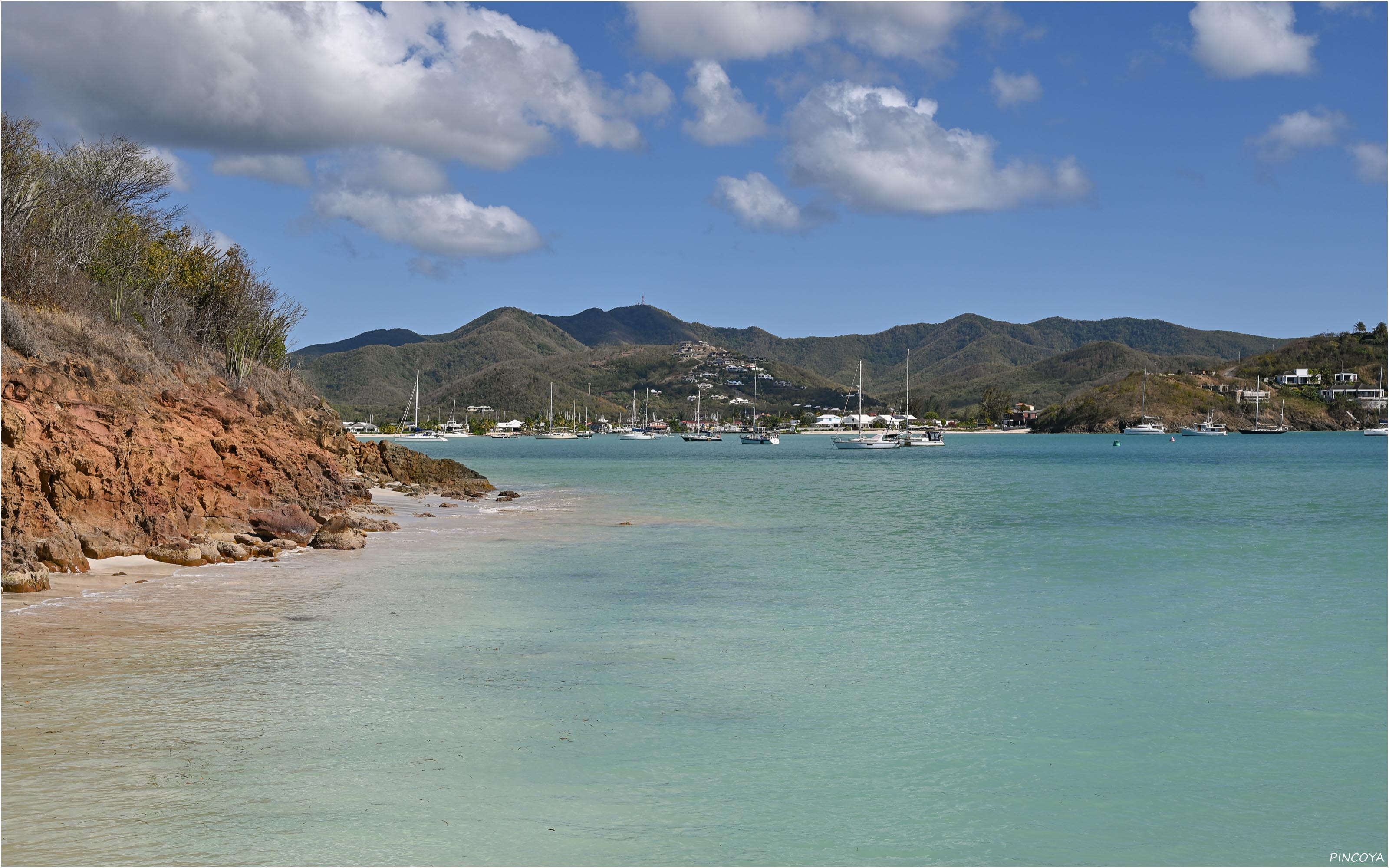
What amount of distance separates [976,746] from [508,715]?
384 cm

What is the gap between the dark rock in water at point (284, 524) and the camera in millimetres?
20500

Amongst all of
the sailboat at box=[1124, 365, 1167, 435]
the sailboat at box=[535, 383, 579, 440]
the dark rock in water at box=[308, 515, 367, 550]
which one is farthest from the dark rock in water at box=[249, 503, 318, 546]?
the sailboat at box=[1124, 365, 1167, 435]

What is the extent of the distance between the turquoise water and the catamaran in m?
167

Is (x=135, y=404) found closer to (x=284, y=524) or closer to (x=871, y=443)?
(x=284, y=524)

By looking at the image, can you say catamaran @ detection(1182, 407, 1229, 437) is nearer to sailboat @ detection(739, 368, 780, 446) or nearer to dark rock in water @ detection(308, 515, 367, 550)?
sailboat @ detection(739, 368, 780, 446)

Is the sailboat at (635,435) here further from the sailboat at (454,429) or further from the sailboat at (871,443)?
the sailboat at (871,443)

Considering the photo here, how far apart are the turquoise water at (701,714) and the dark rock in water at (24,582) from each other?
0.81 m

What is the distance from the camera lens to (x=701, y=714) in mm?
9391

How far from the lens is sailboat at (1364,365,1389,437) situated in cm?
16325

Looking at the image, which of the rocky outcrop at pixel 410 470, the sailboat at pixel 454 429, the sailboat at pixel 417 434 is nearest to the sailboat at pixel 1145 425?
the sailboat at pixel 454 429

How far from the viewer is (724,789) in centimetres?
753

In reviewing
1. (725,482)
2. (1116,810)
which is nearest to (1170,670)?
(1116,810)

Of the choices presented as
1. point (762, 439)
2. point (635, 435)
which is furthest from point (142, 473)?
point (635, 435)

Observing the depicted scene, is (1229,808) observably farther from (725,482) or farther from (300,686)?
(725,482)
